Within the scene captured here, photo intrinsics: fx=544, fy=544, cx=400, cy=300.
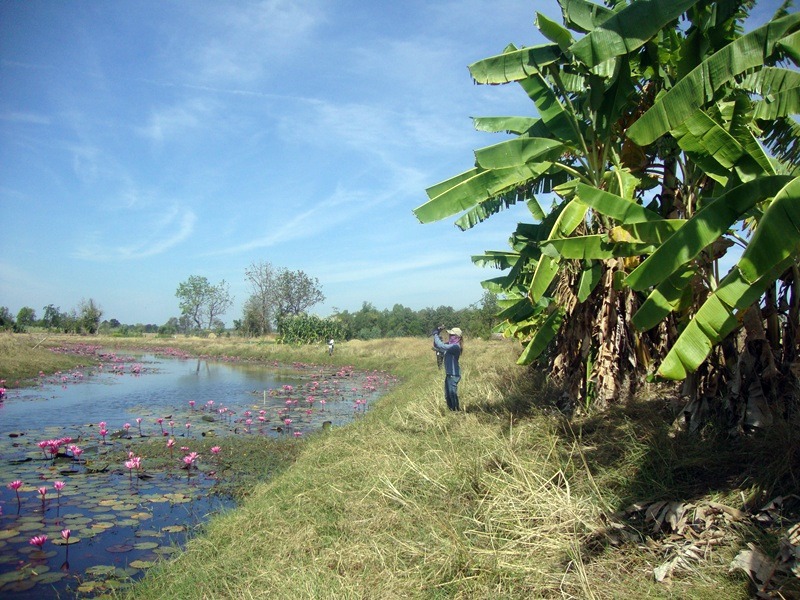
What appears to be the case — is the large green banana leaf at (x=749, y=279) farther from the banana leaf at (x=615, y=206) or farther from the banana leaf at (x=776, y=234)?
the banana leaf at (x=615, y=206)

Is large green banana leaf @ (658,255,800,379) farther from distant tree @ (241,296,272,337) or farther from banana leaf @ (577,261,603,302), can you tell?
distant tree @ (241,296,272,337)

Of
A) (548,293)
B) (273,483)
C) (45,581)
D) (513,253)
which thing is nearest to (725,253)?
(548,293)

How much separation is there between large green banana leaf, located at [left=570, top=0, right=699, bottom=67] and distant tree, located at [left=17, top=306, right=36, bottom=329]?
5909cm

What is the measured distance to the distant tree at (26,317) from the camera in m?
53.3

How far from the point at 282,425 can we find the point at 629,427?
796 centimetres

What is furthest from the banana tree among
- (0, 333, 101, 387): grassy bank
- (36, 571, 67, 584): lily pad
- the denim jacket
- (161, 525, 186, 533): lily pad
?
(0, 333, 101, 387): grassy bank

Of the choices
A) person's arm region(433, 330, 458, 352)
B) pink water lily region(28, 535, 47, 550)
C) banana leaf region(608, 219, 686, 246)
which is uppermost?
banana leaf region(608, 219, 686, 246)

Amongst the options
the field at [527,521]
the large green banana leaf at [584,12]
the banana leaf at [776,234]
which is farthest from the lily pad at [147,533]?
the large green banana leaf at [584,12]

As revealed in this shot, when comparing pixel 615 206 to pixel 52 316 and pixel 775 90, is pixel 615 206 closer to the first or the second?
pixel 775 90

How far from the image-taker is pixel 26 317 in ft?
188

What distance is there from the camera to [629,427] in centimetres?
520

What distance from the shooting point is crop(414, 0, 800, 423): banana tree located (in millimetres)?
3555

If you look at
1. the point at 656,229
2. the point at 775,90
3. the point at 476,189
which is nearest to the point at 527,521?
the point at 656,229

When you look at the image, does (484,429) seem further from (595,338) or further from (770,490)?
(770,490)
